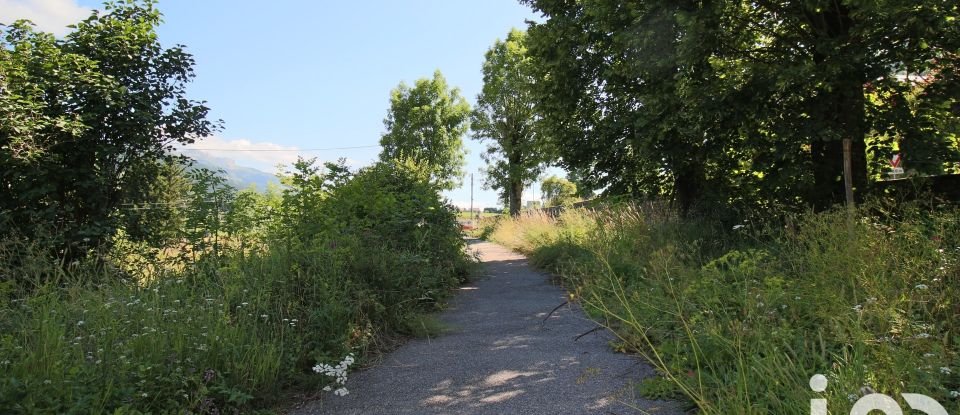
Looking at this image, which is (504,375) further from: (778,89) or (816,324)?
(778,89)

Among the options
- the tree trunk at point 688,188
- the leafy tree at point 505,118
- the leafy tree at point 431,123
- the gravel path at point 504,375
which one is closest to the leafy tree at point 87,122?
the gravel path at point 504,375

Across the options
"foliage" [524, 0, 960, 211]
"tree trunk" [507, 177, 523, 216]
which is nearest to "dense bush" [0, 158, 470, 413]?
"foliage" [524, 0, 960, 211]

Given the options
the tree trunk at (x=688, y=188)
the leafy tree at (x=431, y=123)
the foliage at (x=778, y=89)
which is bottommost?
the tree trunk at (x=688, y=188)

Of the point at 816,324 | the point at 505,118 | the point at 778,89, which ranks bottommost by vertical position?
the point at 816,324

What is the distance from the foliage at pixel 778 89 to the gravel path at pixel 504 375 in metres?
3.35

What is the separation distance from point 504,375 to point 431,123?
3751cm

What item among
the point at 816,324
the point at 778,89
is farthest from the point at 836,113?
the point at 816,324

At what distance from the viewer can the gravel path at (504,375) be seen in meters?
3.35

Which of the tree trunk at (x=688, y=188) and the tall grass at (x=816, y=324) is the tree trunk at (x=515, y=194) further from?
→ the tall grass at (x=816, y=324)

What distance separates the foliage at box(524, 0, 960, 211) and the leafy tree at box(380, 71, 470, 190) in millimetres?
31517

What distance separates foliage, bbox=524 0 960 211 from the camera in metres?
5.95

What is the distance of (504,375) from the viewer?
398cm

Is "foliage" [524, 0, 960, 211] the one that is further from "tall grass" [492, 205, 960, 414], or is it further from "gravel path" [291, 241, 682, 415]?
"gravel path" [291, 241, 682, 415]

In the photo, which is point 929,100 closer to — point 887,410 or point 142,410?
point 887,410
